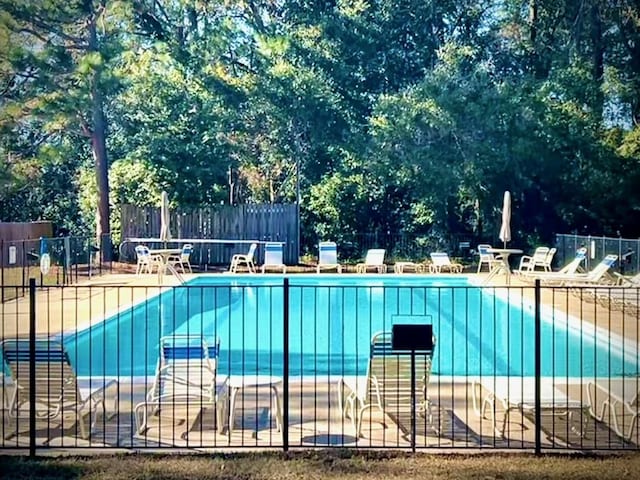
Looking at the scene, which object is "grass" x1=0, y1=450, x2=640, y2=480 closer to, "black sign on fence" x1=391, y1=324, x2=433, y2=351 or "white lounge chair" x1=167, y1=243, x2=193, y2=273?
"black sign on fence" x1=391, y1=324, x2=433, y2=351

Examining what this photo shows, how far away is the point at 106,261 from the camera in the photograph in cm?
2086

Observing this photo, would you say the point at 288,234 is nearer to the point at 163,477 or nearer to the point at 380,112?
the point at 380,112

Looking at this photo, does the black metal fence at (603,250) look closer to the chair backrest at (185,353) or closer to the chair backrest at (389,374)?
the chair backrest at (389,374)

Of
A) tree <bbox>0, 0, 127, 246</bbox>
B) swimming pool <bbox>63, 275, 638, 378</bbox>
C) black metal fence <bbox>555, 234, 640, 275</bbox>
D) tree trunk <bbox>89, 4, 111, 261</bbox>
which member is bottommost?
swimming pool <bbox>63, 275, 638, 378</bbox>

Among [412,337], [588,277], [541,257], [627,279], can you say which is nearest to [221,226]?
[541,257]

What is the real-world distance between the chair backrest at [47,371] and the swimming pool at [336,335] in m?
0.43

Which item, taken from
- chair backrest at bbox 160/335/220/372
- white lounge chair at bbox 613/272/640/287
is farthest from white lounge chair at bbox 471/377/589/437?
white lounge chair at bbox 613/272/640/287

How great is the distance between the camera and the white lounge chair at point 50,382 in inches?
229

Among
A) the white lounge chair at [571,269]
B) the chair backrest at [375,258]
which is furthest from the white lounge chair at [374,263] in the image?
the white lounge chair at [571,269]

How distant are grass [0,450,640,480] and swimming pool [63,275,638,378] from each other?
1285 mm

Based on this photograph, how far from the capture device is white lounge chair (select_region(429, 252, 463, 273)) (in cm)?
1919

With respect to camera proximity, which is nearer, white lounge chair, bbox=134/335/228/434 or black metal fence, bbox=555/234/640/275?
white lounge chair, bbox=134/335/228/434

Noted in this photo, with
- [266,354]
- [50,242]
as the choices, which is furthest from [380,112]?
[266,354]

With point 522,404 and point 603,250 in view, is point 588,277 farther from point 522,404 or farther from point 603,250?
point 522,404
